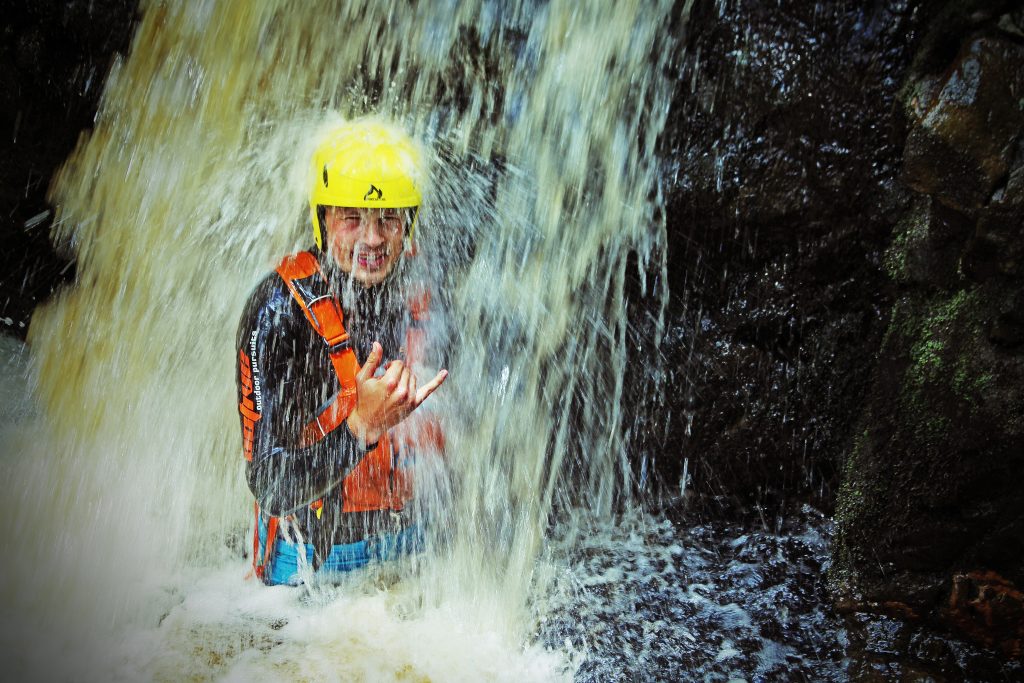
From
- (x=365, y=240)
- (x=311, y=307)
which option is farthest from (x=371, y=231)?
(x=311, y=307)

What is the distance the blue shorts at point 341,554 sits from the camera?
9.51ft

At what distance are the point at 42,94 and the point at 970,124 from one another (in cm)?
523

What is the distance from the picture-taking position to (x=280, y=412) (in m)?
2.59

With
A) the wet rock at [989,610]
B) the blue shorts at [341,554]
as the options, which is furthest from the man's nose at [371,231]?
the wet rock at [989,610]

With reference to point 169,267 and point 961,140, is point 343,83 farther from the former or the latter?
point 961,140

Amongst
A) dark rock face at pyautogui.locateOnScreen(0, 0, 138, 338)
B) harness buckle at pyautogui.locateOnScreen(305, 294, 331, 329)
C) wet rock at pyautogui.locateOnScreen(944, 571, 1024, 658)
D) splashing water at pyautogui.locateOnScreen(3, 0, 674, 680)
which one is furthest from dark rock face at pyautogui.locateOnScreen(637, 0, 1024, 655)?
dark rock face at pyautogui.locateOnScreen(0, 0, 138, 338)

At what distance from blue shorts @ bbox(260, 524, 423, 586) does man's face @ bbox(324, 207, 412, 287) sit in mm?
1061

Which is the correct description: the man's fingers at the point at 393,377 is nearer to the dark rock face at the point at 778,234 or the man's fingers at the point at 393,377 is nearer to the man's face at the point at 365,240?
the man's face at the point at 365,240

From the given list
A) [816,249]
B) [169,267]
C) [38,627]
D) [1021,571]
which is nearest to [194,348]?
[169,267]

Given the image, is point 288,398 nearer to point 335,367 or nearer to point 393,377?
point 335,367

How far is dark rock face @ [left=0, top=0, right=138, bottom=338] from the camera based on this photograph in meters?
4.41

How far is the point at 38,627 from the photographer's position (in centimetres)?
328

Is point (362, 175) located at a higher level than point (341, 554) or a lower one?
higher

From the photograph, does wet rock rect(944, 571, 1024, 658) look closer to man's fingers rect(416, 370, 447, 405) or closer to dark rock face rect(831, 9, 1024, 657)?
dark rock face rect(831, 9, 1024, 657)
